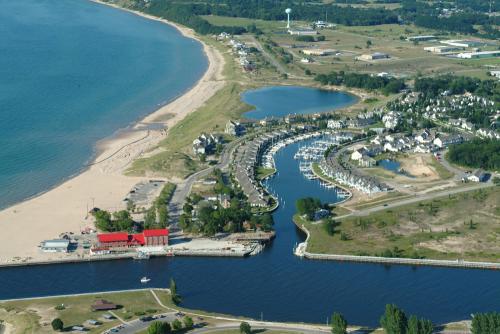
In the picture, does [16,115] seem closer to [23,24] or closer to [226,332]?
[226,332]

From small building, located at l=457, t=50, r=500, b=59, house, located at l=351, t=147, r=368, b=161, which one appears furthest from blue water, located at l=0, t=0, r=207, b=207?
small building, located at l=457, t=50, r=500, b=59

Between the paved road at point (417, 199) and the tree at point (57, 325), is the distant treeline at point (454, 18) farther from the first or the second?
the tree at point (57, 325)

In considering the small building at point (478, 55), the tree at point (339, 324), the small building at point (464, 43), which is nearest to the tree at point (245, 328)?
the tree at point (339, 324)

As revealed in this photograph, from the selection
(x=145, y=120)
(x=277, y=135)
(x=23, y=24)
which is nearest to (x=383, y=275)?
(x=277, y=135)

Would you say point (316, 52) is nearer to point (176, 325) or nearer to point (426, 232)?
point (426, 232)

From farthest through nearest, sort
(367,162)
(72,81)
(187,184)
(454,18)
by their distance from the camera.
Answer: (454,18), (72,81), (367,162), (187,184)

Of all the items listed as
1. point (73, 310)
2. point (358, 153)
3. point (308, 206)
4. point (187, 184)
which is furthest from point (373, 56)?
point (73, 310)
